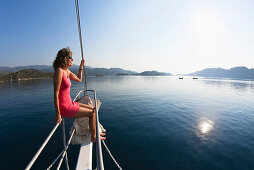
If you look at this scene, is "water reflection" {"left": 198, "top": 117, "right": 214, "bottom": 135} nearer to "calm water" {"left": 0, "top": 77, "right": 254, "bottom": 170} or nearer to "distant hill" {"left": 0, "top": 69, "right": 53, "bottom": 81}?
"calm water" {"left": 0, "top": 77, "right": 254, "bottom": 170}

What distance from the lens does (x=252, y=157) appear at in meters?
5.85

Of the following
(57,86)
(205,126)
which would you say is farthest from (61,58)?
(205,126)

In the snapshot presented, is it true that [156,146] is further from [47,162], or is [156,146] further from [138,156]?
[47,162]

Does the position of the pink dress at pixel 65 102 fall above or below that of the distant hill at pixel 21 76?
below

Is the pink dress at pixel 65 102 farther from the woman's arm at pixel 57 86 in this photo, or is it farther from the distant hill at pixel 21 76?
the distant hill at pixel 21 76

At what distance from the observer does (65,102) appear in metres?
2.81

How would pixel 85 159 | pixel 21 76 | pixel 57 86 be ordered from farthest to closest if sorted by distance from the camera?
pixel 21 76
pixel 85 159
pixel 57 86

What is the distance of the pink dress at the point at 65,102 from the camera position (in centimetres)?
269

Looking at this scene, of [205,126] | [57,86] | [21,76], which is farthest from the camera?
[21,76]

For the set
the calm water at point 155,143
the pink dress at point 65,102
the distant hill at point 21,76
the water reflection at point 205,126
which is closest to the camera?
the pink dress at point 65,102

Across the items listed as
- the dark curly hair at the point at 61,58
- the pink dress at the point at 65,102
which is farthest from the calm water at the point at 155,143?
the dark curly hair at the point at 61,58

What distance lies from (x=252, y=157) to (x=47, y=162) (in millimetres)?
10646

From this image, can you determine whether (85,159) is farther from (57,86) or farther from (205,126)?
(205,126)

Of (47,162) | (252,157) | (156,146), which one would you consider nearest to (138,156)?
(156,146)
